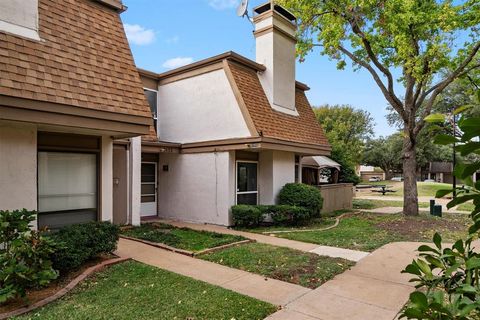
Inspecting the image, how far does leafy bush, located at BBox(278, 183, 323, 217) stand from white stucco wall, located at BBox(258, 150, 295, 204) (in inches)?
11.9

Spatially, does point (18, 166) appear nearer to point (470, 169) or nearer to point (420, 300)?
point (420, 300)

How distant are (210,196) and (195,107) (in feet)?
11.3

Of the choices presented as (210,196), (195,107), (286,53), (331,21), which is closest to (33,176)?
(210,196)

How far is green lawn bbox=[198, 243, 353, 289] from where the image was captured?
230 inches

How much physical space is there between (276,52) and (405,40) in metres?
4.88

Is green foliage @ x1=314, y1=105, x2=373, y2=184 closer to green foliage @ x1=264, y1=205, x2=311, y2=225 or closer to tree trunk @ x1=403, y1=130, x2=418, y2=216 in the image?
tree trunk @ x1=403, y1=130, x2=418, y2=216

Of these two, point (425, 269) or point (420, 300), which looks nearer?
point (420, 300)

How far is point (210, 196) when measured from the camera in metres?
11.3

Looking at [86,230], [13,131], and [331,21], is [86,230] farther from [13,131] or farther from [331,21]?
[331,21]

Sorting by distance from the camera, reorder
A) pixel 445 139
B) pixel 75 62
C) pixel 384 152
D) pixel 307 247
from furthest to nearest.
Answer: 1. pixel 384 152
2. pixel 307 247
3. pixel 75 62
4. pixel 445 139

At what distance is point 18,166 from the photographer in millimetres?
5504

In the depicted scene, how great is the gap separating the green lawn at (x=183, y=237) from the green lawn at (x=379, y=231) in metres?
1.79

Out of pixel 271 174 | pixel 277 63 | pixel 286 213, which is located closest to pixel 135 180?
pixel 271 174

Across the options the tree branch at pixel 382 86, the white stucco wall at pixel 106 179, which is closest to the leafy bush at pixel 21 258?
the white stucco wall at pixel 106 179
